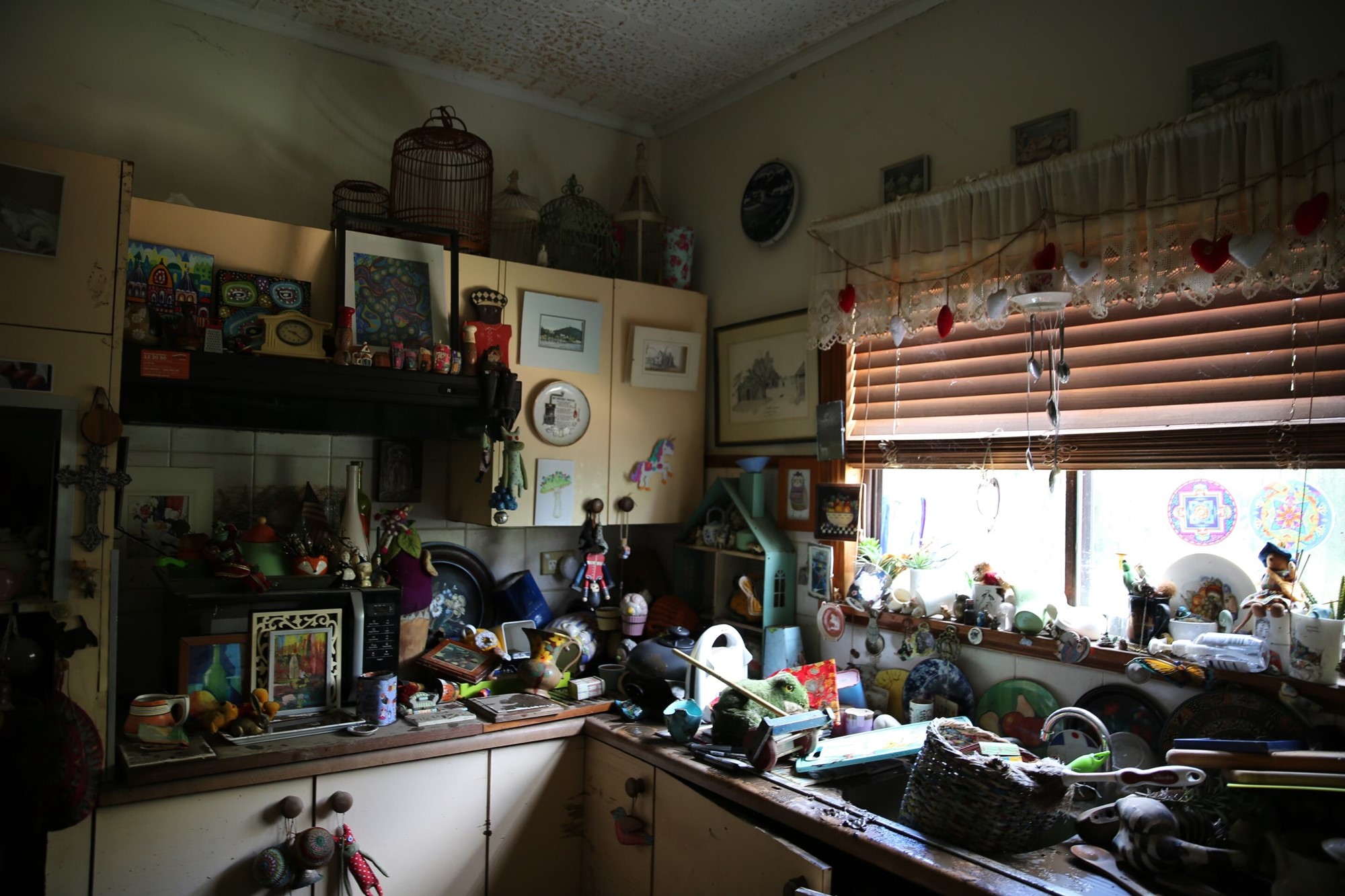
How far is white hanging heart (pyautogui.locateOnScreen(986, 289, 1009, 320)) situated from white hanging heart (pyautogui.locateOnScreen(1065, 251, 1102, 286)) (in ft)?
0.54

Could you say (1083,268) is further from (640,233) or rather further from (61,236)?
(61,236)

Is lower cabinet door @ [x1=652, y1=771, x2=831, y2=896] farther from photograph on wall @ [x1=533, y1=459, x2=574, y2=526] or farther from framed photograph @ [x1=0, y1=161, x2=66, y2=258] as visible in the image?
framed photograph @ [x1=0, y1=161, x2=66, y2=258]

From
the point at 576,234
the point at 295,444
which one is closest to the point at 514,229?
the point at 576,234

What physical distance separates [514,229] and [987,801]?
2293 millimetres

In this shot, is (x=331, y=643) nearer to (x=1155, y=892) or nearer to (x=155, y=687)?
(x=155, y=687)

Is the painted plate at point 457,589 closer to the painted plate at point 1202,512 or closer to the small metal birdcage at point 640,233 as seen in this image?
the small metal birdcage at point 640,233

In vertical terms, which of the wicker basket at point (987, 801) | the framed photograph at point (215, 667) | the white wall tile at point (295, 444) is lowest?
the wicker basket at point (987, 801)

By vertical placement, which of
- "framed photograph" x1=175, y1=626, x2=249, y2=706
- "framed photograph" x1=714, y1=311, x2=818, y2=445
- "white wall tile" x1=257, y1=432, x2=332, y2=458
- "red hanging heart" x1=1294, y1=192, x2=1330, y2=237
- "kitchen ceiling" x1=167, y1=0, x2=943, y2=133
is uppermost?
"kitchen ceiling" x1=167, y1=0, x2=943, y2=133

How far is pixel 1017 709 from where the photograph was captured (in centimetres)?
210

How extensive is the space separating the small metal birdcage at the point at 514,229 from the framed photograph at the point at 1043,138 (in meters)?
1.54

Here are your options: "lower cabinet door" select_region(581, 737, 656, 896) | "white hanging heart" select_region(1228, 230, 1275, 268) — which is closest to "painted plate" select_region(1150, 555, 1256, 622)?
"white hanging heart" select_region(1228, 230, 1275, 268)

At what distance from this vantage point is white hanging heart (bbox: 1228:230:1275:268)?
1.67 m

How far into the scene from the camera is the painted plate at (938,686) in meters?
2.22

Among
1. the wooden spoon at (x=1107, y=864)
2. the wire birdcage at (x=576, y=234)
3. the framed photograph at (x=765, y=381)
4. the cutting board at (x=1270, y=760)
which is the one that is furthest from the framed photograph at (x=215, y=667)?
the cutting board at (x=1270, y=760)
